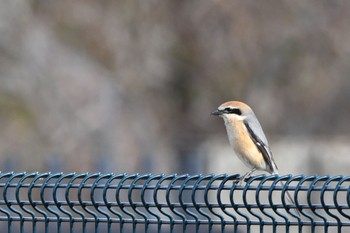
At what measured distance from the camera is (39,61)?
1409 cm

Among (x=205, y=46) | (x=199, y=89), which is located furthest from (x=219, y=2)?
(x=199, y=89)

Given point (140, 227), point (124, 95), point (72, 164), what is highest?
point (124, 95)

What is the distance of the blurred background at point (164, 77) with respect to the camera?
13.3m

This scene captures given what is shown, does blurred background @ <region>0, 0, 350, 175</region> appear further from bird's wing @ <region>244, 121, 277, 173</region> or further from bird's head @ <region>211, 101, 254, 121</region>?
bird's wing @ <region>244, 121, 277, 173</region>

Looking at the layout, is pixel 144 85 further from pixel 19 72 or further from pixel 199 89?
pixel 19 72

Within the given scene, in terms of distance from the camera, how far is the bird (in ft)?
25.6

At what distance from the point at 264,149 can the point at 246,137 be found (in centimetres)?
18

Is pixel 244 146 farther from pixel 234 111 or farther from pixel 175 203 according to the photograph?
pixel 175 203

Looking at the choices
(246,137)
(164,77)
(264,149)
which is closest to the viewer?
(264,149)

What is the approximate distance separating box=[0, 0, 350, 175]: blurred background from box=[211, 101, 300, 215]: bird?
4.55m

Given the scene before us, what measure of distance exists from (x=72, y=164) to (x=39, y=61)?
74.3 inches

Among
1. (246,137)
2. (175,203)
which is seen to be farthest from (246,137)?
(175,203)

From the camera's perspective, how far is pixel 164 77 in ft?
52.0

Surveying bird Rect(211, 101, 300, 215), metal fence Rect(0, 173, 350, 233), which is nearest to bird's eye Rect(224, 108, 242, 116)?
bird Rect(211, 101, 300, 215)
